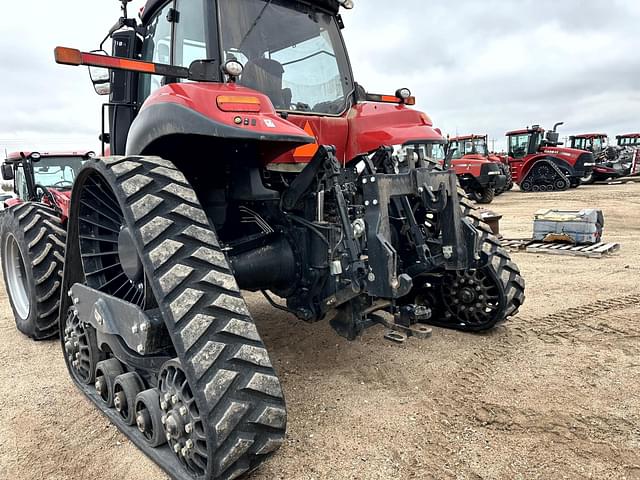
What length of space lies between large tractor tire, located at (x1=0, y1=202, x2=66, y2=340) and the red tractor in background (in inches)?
766

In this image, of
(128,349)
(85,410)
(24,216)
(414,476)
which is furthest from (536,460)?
(24,216)

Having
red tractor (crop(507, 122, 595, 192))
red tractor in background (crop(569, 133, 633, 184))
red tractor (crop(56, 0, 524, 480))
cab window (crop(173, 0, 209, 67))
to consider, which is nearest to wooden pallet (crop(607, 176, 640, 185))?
red tractor in background (crop(569, 133, 633, 184))

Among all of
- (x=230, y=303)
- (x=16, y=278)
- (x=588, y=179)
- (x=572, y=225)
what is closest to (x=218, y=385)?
(x=230, y=303)

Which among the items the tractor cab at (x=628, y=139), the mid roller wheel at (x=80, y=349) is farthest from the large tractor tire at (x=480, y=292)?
the tractor cab at (x=628, y=139)

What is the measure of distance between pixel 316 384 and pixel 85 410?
1.38 meters

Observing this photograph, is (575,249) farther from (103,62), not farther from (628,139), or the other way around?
(628,139)

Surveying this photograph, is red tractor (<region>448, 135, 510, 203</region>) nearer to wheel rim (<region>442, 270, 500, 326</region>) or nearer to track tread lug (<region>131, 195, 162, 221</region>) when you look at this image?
wheel rim (<region>442, 270, 500, 326</region>)

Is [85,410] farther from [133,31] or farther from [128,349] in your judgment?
[133,31]

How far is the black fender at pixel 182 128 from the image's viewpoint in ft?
7.61

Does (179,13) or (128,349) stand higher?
(179,13)

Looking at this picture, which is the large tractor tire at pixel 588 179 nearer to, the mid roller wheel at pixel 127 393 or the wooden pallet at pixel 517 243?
the wooden pallet at pixel 517 243

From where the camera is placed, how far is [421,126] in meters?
3.51

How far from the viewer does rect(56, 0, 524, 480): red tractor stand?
2.10 meters

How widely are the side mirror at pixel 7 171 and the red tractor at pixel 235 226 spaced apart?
5.16 meters
